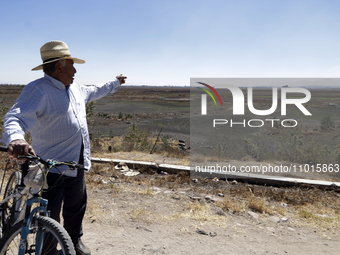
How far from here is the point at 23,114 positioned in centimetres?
203

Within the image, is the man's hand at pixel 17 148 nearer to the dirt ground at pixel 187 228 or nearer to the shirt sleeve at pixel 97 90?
the shirt sleeve at pixel 97 90

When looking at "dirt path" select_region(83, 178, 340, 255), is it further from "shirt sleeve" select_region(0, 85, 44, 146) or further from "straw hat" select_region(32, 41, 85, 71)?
"straw hat" select_region(32, 41, 85, 71)

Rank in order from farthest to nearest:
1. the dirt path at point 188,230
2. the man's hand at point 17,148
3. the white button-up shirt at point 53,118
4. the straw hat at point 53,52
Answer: the dirt path at point 188,230, the straw hat at point 53,52, the white button-up shirt at point 53,118, the man's hand at point 17,148

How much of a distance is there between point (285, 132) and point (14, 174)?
27.2 feet

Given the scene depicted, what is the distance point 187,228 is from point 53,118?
230cm

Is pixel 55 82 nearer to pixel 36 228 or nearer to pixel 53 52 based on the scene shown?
pixel 53 52

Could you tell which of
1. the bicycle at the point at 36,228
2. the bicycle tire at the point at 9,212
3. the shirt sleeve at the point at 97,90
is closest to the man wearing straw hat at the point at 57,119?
the bicycle at the point at 36,228

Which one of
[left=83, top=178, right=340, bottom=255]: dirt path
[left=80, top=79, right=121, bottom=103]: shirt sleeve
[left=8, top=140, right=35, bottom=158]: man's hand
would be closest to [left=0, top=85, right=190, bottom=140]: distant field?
[left=83, top=178, right=340, bottom=255]: dirt path

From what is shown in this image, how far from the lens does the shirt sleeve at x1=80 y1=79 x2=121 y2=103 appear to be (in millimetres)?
2895

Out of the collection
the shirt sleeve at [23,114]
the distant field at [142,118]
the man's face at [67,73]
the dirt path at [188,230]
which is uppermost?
the man's face at [67,73]

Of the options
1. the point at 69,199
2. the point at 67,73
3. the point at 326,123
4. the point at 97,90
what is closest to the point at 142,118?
the point at 326,123

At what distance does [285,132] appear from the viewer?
9055mm

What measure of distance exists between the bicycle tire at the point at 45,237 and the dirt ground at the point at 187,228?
102 cm

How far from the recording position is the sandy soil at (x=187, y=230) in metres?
3.21
